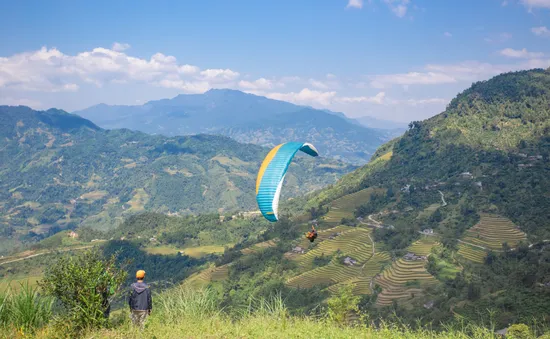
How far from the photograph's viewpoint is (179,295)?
36.0 feet

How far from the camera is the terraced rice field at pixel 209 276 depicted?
72.6 m

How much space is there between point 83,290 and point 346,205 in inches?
3413

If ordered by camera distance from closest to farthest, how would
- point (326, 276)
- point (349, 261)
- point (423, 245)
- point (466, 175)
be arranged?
point (326, 276)
point (423, 245)
point (349, 261)
point (466, 175)

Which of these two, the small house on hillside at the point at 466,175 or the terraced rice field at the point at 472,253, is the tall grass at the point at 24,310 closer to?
the terraced rice field at the point at 472,253

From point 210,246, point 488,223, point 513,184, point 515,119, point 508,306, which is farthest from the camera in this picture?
point 210,246

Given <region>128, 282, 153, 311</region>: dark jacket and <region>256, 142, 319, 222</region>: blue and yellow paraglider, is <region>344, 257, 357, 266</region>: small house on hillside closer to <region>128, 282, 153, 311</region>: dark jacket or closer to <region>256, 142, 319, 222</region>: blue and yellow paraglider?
<region>256, 142, 319, 222</region>: blue and yellow paraglider

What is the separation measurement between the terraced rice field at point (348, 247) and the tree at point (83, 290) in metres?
56.1

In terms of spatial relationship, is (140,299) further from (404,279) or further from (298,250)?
(298,250)

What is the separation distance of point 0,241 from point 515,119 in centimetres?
22030

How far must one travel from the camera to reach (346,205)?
305 feet

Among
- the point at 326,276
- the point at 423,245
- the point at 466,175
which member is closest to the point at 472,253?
the point at 423,245

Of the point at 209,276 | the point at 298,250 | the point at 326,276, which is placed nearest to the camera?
the point at 326,276

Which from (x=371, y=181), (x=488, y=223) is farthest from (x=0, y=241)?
(x=488, y=223)

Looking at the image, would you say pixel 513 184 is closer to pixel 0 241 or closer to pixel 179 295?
pixel 179 295
